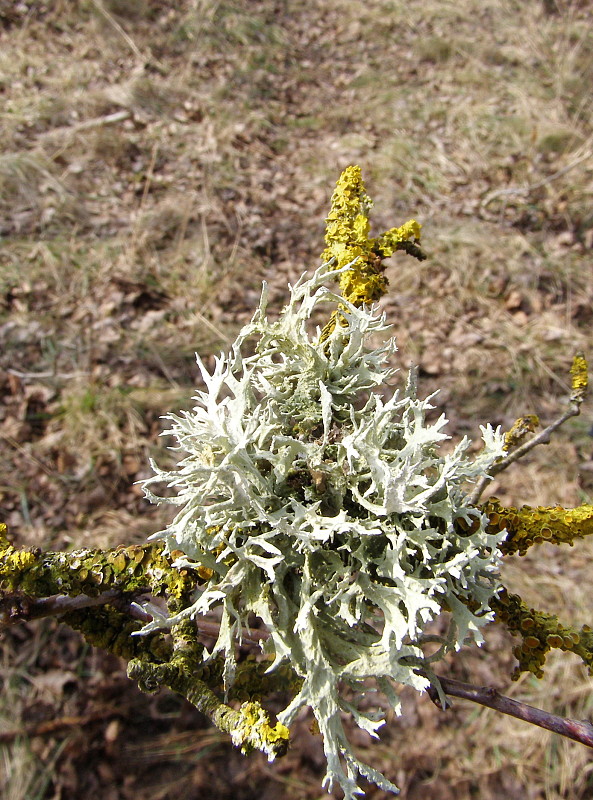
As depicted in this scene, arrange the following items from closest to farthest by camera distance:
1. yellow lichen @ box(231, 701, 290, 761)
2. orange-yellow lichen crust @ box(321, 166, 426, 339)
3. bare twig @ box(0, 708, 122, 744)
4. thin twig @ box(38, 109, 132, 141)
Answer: yellow lichen @ box(231, 701, 290, 761)
orange-yellow lichen crust @ box(321, 166, 426, 339)
bare twig @ box(0, 708, 122, 744)
thin twig @ box(38, 109, 132, 141)

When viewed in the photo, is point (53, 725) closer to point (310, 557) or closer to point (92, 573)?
point (92, 573)

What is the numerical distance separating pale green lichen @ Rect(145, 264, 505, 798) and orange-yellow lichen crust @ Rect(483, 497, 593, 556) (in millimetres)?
85

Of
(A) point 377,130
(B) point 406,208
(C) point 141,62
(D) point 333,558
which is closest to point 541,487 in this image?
(B) point 406,208

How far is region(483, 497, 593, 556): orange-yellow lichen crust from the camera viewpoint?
1.07 meters

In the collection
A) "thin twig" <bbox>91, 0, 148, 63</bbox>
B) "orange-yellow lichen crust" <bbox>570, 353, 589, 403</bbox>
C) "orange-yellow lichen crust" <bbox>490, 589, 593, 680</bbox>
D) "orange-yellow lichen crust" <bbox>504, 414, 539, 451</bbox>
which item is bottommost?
"orange-yellow lichen crust" <bbox>490, 589, 593, 680</bbox>

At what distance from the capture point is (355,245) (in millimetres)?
1256

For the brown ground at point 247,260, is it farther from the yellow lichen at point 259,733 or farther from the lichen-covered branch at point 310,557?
the yellow lichen at point 259,733

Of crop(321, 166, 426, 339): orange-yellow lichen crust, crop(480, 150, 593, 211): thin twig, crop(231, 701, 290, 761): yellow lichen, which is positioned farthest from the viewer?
crop(480, 150, 593, 211): thin twig

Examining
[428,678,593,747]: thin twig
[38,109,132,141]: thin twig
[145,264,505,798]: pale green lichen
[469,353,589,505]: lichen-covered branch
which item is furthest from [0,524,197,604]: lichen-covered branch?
[38,109,132,141]: thin twig

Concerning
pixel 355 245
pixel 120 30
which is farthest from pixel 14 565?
pixel 120 30

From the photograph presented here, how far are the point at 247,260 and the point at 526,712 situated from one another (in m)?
3.36

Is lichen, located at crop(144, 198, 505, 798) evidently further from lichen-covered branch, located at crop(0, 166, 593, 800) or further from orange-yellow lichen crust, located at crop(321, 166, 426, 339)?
orange-yellow lichen crust, located at crop(321, 166, 426, 339)

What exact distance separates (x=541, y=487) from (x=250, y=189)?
2955 mm

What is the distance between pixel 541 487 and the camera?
10.6ft
